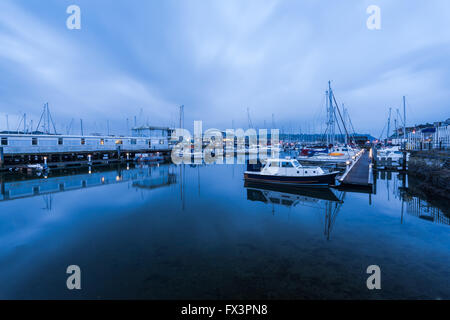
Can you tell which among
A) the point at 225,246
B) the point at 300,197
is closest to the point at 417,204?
the point at 300,197

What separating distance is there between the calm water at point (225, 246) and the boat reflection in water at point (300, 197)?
6.8 inches

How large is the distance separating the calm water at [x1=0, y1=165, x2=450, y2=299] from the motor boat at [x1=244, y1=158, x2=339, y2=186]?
2936mm

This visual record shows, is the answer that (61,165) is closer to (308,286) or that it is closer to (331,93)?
(308,286)

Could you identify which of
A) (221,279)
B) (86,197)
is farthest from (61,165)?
(221,279)

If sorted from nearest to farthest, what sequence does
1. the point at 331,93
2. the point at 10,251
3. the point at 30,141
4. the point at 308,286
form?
the point at 308,286
the point at 10,251
the point at 30,141
the point at 331,93

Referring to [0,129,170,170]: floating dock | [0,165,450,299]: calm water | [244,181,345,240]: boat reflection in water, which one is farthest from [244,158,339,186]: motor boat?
[0,129,170,170]: floating dock

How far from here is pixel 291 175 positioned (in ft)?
71.4

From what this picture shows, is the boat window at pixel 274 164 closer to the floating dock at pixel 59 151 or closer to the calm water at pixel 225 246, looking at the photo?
the calm water at pixel 225 246

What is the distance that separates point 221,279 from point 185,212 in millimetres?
8521

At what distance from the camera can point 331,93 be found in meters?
45.2

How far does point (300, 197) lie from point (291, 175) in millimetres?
3598

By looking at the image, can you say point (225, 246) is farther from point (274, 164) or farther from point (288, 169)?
point (274, 164)

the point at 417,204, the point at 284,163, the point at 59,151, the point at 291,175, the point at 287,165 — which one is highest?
the point at 59,151

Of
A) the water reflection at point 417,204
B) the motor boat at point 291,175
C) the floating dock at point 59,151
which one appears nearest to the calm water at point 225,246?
the water reflection at point 417,204
